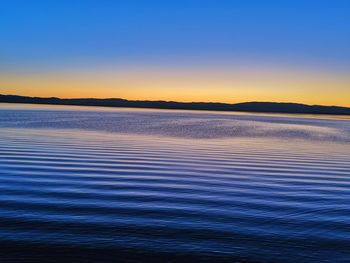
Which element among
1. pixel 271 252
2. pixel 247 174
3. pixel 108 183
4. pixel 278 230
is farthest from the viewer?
pixel 247 174

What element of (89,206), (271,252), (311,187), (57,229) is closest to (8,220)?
(57,229)

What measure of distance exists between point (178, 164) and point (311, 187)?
571 cm

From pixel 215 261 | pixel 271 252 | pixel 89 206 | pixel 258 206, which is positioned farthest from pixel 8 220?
pixel 258 206

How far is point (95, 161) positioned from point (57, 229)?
9.33m

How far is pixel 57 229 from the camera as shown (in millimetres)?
6594

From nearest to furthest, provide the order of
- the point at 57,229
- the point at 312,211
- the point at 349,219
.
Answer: the point at 57,229 < the point at 349,219 < the point at 312,211

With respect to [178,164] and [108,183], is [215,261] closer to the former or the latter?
[108,183]

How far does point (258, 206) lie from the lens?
29.6ft

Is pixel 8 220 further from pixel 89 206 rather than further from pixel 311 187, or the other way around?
pixel 311 187

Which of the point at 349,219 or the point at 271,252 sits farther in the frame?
the point at 349,219

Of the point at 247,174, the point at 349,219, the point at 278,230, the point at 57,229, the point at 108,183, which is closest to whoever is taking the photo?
the point at 57,229

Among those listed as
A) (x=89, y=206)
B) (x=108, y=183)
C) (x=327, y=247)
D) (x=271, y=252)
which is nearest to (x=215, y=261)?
(x=271, y=252)

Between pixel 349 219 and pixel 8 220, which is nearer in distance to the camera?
pixel 8 220

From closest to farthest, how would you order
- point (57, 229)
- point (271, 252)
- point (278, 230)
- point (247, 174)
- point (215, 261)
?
point (215, 261) < point (271, 252) < point (57, 229) < point (278, 230) < point (247, 174)
